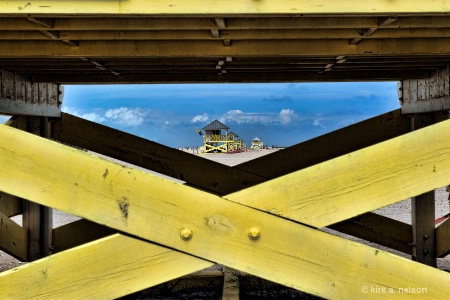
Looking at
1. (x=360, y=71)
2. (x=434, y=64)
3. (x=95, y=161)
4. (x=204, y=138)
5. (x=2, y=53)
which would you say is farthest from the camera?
(x=204, y=138)

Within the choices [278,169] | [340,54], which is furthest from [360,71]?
[340,54]

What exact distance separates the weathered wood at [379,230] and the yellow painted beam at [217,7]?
17.0 ft

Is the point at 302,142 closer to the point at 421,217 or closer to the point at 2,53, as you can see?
the point at 421,217

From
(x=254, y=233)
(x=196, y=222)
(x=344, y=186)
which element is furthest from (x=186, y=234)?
(x=344, y=186)

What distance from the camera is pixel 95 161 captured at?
3.78 meters

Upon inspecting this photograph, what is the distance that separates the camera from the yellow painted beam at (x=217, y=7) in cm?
381

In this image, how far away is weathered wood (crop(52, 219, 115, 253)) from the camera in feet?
27.6

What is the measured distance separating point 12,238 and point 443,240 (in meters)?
7.15

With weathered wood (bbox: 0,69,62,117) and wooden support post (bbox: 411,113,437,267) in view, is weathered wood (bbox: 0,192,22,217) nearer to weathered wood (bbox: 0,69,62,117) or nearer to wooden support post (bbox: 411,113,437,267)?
weathered wood (bbox: 0,69,62,117)

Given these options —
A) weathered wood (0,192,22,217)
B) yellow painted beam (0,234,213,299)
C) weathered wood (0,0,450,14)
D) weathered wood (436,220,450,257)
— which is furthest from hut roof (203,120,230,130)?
yellow painted beam (0,234,213,299)

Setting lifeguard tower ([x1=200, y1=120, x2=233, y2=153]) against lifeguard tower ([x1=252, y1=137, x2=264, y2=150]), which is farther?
lifeguard tower ([x1=252, y1=137, x2=264, y2=150])

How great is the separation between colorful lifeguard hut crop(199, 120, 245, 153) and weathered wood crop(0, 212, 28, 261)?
6386 cm

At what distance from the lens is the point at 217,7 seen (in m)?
3.82

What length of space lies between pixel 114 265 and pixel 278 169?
4891mm
